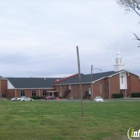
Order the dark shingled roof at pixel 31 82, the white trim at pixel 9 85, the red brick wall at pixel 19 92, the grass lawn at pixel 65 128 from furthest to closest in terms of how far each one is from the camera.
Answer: the dark shingled roof at pixel 31 82 → the white trim at pixel 9 85 → the red brick wall at pixel 19 92 → the grass lawn at pixel 65 128

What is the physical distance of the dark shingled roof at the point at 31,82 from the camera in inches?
3826

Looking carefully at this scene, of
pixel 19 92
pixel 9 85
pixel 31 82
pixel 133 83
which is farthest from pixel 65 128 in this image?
pixel 31 82

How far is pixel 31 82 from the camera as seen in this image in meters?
100

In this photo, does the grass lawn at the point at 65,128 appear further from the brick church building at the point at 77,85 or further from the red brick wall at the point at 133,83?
the red brick wall at the point at 133,83

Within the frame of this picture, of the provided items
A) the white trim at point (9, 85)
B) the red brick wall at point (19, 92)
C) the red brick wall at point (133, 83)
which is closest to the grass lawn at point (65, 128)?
the red brick wall at point (133, 83)

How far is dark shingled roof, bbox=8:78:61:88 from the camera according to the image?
97181 millimetres

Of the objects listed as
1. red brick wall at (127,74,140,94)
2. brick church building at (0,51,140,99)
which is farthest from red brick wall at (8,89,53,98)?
red brick wall at (127,74,140,94)

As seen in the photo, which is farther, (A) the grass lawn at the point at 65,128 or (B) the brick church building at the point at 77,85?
(B) the brick church building at the point at 77,85

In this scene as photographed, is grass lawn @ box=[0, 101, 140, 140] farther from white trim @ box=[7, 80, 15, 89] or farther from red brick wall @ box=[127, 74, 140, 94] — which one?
white trim @ box=[7, 80, 15, 89]

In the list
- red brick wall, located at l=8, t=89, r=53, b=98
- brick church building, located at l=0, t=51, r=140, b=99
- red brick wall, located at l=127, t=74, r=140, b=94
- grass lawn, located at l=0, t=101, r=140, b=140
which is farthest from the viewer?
red brick wall, located at l=8, t=89, r=53, b=98

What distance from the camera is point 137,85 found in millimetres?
87688

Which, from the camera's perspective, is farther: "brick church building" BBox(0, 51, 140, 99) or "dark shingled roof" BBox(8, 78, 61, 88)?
"dark shingled roof" BBox(8, 78, 61, 88)

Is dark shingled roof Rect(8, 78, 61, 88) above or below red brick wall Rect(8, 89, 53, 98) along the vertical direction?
above

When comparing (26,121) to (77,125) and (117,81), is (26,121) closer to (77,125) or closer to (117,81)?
(77,125)
